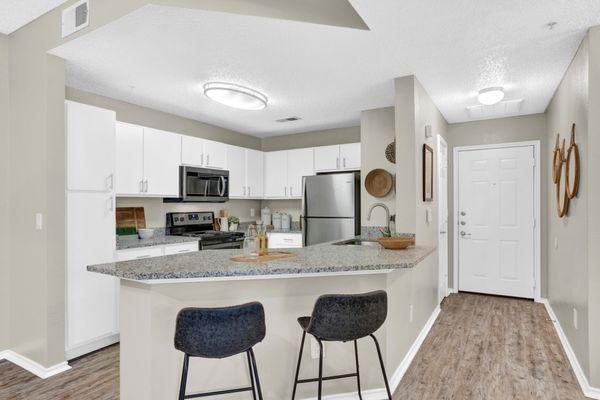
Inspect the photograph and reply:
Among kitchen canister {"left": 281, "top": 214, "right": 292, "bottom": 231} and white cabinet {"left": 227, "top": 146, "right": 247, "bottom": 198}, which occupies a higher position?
white cabinet {"left": 227, "top": 146, "right": 247, "bottom": 198}

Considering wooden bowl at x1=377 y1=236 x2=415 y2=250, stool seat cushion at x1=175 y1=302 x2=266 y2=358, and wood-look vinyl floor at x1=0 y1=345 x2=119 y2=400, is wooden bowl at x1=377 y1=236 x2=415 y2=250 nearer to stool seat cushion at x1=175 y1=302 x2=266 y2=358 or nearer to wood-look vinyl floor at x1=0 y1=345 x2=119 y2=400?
stool seat cushion at x1=175 y1=302 x2=266 y2=358

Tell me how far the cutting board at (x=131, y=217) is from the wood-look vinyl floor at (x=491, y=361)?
3139 mm

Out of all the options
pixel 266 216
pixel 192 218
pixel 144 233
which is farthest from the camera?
pixel 266 216

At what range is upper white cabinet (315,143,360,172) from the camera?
4777 mm

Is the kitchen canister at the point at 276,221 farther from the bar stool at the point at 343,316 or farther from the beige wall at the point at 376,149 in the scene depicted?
the bar stool at the point at 343,316

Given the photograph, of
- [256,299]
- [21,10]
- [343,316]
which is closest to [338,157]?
[256,299]

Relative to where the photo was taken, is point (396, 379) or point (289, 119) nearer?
point (396, 379)

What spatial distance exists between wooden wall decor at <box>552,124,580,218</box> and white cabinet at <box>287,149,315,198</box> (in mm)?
2863

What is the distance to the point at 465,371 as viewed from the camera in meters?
2.70

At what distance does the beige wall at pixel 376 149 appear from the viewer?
4.01 metres

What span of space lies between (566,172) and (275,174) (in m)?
3.65

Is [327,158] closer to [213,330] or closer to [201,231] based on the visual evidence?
[201,231]

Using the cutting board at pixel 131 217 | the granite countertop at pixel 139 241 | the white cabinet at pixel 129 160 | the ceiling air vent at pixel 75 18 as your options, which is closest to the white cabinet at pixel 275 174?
the granite countertop at pixel 139 241

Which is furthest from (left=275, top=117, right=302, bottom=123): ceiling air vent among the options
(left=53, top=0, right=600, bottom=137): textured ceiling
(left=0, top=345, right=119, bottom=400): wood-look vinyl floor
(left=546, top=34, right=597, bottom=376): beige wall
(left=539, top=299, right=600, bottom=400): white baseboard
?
(left=539, top=299, right=600, bottom=400): white baseboard
